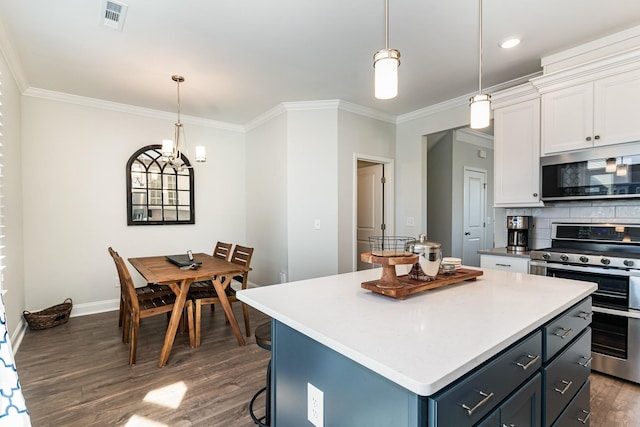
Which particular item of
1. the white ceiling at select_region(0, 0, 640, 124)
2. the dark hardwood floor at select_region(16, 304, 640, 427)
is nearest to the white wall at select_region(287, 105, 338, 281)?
the white ceiling at select_region(0, 0, 640, 124)

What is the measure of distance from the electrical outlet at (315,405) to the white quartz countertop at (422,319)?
228 millimetres

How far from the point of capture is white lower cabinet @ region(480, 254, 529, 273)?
2.84 metres

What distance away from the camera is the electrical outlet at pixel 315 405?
43.3 inches

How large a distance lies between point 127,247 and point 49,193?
101 centimetres

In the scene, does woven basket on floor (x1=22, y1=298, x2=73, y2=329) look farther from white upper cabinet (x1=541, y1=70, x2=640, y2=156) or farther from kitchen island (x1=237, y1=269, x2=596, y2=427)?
white upper cabinet (x1=541, y1=70, x2=640, y2=156)

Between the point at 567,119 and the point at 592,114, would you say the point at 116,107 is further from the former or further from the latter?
the point at 592,114

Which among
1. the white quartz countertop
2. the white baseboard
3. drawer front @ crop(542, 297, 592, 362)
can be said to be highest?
the white quartz countertop

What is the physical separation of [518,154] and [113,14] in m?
3.52

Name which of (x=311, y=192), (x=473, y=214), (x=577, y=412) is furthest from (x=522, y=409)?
(x=473, y=214)

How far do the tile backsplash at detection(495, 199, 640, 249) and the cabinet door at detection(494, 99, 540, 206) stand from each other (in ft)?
0.84

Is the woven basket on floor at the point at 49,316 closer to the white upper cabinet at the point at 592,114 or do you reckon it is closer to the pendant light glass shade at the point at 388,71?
the pendant light glass shade at the point at 388,71

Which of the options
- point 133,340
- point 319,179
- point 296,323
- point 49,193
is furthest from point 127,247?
point 296,323

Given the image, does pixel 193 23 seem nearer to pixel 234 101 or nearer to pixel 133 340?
pixel 234 101

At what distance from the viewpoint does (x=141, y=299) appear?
2.93 m
